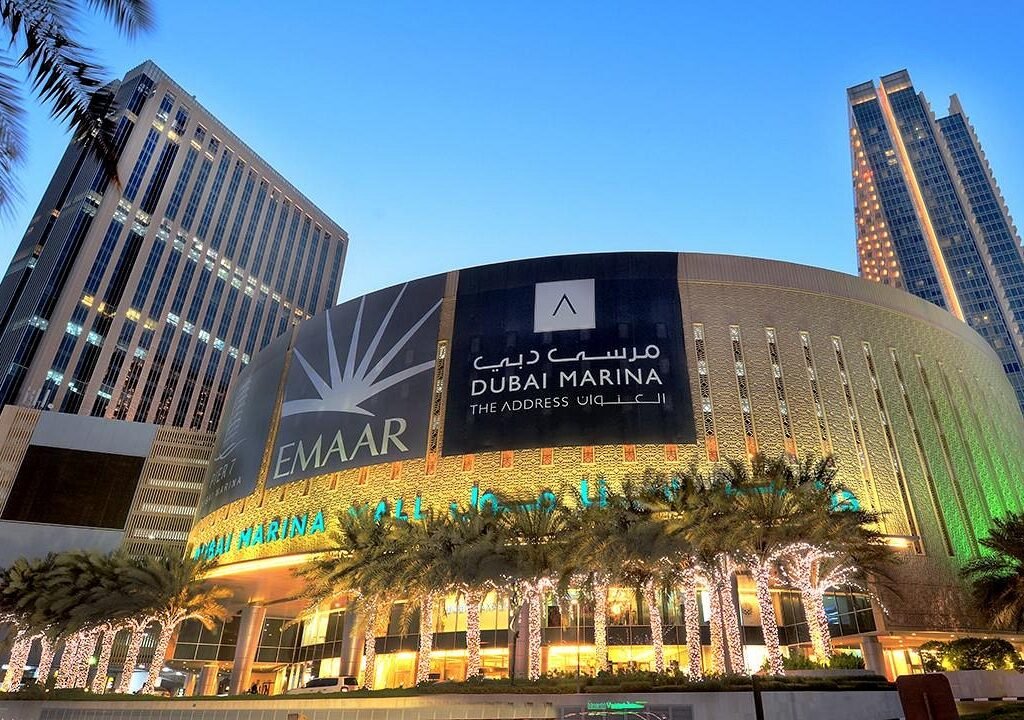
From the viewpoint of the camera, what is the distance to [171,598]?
4756cm

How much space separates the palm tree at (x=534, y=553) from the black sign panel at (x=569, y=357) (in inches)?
514

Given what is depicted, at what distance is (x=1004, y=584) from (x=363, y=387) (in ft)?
150

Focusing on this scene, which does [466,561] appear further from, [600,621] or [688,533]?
[688,533]

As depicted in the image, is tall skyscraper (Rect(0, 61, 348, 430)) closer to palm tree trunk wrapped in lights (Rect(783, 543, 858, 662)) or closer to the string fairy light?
the string fairy light

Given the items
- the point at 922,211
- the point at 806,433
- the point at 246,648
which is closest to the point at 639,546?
the point at 806,433

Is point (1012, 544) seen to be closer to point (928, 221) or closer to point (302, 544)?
point (302, 544)

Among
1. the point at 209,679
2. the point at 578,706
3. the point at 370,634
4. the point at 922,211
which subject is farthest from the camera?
the point at 922,211

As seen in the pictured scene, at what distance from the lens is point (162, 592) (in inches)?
1842

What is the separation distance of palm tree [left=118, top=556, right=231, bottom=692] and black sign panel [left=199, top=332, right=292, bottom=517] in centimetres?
1080

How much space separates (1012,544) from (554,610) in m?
28.4

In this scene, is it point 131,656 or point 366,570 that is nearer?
point 366,570

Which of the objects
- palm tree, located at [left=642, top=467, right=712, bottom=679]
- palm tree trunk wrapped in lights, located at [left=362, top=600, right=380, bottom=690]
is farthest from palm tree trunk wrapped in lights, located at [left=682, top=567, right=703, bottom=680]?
palm tree trunk wrapped in lights, located at [left=362, top=600, right=380, bottom=690]

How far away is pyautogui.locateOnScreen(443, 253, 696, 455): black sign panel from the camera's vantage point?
161 ft

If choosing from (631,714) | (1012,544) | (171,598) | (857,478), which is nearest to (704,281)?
(857,478)
